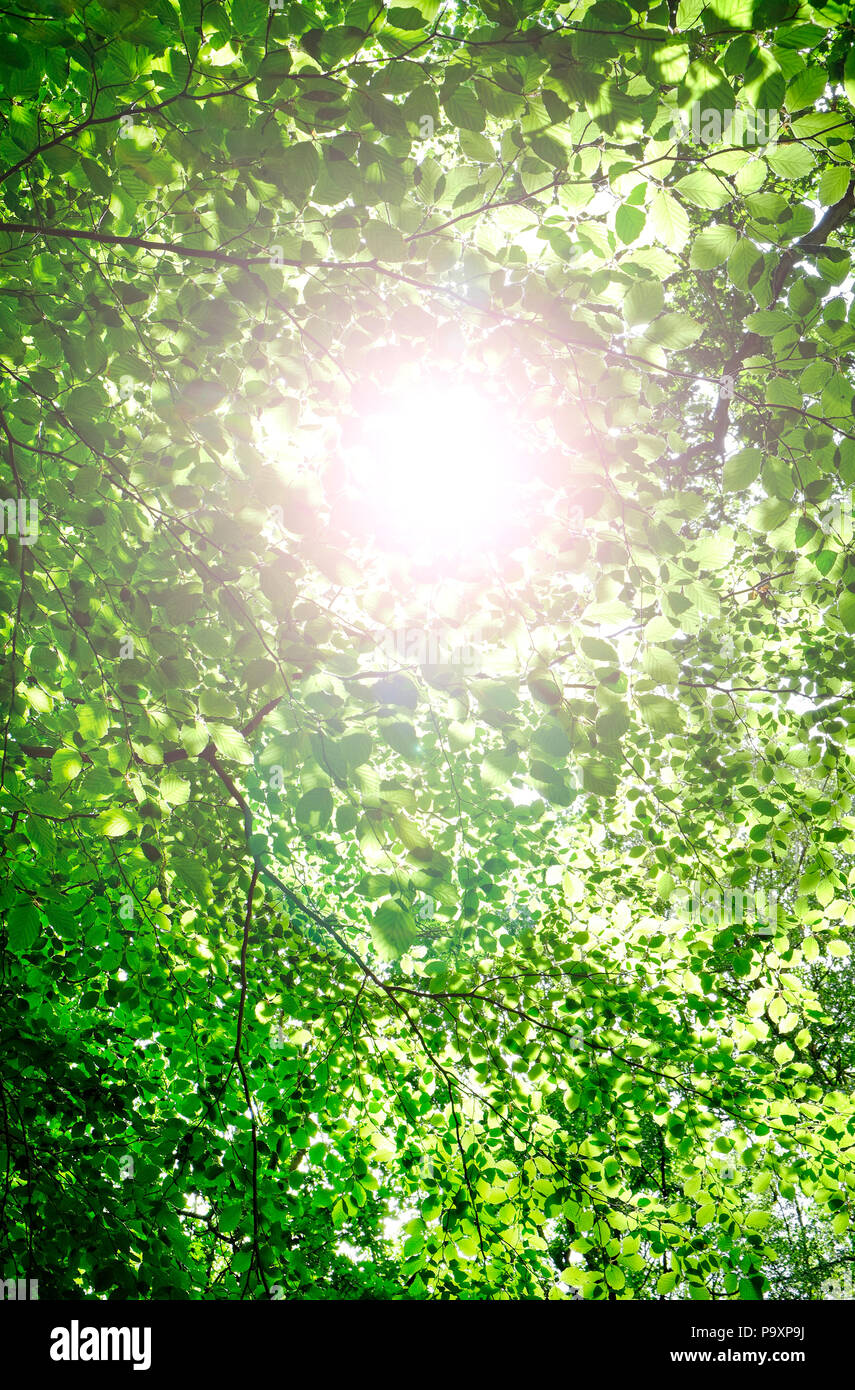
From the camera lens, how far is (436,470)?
2795mm

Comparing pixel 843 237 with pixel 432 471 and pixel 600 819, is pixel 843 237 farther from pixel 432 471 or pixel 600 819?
pixel 432 471

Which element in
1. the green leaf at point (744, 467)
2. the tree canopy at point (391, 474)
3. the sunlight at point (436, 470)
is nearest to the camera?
the tree canopy at point (391, 474)

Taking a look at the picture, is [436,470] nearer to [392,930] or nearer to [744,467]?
[744,467]

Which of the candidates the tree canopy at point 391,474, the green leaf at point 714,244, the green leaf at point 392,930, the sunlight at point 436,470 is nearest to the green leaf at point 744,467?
the tree canopy at point 391,474

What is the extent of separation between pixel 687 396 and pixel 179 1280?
9686mm

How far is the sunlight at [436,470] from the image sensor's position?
257 centimetres

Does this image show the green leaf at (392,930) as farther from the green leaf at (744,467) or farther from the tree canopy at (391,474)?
the green leaf at (744,467)

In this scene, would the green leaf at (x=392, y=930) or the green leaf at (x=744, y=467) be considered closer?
the green leaf at (x=392, y=930)

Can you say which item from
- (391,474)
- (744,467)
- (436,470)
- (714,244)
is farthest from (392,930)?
(714,244)

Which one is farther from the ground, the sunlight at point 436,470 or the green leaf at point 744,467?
the sunlight at point 436,470

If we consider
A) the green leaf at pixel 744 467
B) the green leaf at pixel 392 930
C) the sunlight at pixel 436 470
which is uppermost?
the sunlight at pixel 436 470

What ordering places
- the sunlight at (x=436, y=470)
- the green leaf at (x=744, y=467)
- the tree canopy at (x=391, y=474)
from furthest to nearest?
the sunlight at (x=436, y=470)
the green leaf at (x=744, y=467)
the tree canopy at (x=391, y=474)

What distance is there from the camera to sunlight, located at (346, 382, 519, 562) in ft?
8.43

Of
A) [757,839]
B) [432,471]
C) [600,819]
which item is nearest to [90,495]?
[432,471]
